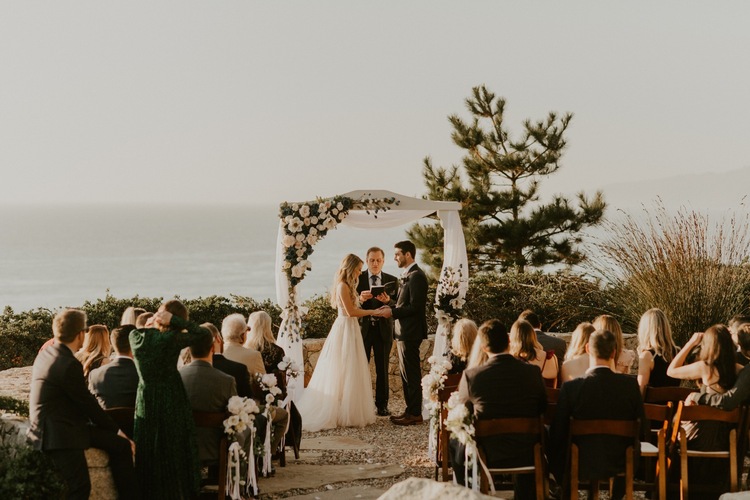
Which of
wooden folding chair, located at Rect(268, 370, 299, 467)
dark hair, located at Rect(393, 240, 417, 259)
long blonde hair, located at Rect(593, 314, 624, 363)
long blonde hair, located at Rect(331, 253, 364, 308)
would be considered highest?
dark hair, located at Rect(393, 240, 417, 259)

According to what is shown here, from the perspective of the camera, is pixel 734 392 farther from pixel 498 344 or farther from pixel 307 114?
pixel 307 114

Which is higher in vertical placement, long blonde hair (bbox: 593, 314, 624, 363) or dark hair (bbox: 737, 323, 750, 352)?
long blonde hair (bbox: 593, 314, 624, 363)

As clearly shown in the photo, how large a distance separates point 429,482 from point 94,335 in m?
3.08

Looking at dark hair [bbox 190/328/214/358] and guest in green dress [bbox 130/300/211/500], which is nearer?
guest in green dress [bbox 130/300/211/500]

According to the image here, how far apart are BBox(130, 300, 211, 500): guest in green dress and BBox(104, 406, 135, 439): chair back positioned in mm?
249

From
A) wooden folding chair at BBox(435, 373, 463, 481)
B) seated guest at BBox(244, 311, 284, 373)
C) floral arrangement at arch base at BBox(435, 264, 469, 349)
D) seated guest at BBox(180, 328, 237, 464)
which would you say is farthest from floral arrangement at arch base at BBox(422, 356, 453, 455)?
floral arrangement at arch base at BBox(435, 264, 469, 349)

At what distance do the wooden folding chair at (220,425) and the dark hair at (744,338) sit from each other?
3.41 metres

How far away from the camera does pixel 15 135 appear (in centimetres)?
7694

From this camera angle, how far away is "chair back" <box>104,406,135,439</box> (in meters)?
5.14

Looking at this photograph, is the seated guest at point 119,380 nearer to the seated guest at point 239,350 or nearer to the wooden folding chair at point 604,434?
the seated guest at point 239,350

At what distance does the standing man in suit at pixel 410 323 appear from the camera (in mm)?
8562

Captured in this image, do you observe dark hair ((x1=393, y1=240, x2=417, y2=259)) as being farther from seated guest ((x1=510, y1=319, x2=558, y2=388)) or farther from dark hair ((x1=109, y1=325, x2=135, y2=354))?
dark hair ((x1=109, y1=325, x2=135, y2=354))

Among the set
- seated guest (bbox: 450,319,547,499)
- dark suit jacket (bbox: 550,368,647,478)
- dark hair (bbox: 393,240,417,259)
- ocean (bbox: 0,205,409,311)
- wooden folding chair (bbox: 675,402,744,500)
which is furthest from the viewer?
ocean (bbox: 0,205,409,311)

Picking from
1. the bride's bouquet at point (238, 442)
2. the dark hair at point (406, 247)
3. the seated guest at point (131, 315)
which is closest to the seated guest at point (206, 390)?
the bride's bouquet at point (238, 442)
